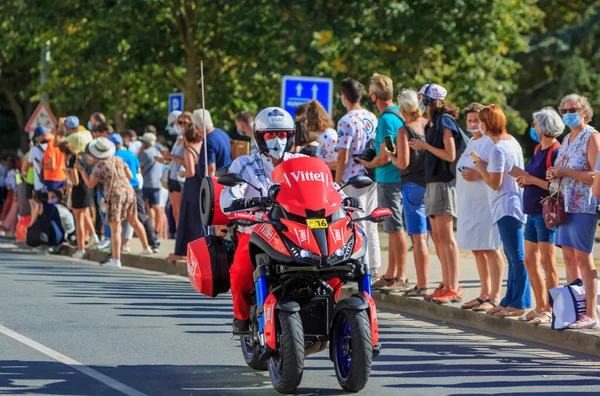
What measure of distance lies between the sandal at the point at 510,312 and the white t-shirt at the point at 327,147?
3273mm

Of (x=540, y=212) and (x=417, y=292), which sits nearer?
(x=540, y=212)

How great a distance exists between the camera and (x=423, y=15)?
28094mm

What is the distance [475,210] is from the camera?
11906 mm

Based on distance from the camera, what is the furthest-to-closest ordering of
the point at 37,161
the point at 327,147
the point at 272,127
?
1. the point at 37,161
2. the point at 327,147
3. the point at 272,127

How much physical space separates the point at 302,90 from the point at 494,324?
680 cm

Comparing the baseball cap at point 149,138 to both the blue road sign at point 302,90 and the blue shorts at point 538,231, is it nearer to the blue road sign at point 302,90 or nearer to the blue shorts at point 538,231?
the blue road sign at point 302,90

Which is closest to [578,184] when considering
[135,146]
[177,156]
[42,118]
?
[177,156]

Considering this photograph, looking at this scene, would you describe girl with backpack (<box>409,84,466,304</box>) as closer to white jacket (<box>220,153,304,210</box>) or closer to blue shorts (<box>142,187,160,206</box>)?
white jacket (<box>220,153,304,210</box>)

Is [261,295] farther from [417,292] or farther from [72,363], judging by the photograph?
[417,292]

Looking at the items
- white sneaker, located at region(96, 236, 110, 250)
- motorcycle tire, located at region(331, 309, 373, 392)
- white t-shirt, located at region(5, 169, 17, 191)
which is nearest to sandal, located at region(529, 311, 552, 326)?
motorcycle tire, located at region(331, 309, 373, 392)

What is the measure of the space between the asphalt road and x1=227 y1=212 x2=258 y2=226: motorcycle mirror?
3.39 feet

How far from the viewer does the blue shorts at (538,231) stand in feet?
35.9

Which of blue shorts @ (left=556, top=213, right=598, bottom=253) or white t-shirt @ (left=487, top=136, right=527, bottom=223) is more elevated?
white t-shirt @ (left=487, top=136, right=527, bottom=223)

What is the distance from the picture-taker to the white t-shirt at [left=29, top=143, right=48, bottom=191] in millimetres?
20938
